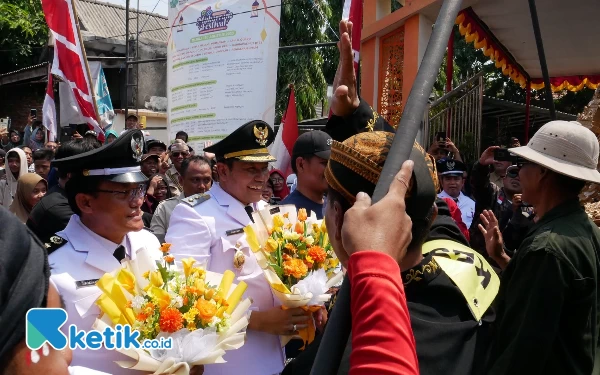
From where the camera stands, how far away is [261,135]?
379 centimetres

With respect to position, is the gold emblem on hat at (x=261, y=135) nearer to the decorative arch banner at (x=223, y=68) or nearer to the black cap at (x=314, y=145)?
the black cap at (x=314, y=145)

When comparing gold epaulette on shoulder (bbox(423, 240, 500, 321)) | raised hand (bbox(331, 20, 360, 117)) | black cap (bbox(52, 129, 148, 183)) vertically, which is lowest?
gold epaulette on shoulder (bbox(423, 240, 500, 321))

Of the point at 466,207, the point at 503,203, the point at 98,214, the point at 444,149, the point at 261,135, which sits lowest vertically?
the point at 466,207

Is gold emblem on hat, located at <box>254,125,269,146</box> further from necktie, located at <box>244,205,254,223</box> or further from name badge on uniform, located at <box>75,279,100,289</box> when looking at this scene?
name badge on uniform, located at <box>75,279,100,289</box>

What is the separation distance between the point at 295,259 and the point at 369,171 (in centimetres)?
147

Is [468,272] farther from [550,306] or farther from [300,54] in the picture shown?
[300,54]

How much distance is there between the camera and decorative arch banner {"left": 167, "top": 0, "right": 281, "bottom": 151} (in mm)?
6961

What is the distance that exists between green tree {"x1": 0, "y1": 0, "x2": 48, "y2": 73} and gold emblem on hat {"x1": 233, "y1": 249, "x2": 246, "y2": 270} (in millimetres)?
21083

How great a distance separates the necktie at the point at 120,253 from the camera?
8.97ft

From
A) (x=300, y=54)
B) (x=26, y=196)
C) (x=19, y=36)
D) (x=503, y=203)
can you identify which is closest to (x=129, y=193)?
(x=26, y=196)

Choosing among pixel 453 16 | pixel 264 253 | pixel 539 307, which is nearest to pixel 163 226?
pixel 264 253

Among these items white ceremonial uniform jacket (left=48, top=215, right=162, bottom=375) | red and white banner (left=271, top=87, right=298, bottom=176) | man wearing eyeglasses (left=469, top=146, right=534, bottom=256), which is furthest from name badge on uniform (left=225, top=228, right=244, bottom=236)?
red and white banner (left=271, top=87, right=298, bottom=176)

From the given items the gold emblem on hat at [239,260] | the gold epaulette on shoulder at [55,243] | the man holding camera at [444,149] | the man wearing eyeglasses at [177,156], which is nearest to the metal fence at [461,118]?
the man holding camera at [444,149]

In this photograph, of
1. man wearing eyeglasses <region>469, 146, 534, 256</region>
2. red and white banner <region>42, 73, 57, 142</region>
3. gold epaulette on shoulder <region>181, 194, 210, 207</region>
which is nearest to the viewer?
gold epaulette on shoulder <region>181, 194, 210, 207</region>
